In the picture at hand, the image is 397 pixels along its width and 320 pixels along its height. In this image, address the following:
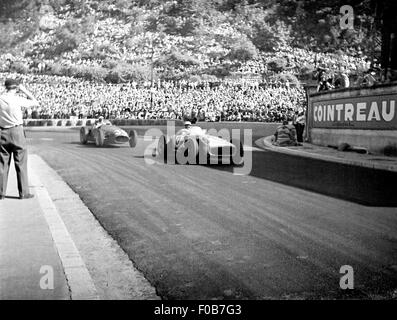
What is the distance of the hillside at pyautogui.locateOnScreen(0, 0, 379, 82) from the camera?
82.3 metres

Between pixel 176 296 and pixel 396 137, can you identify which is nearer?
pixel 176 296

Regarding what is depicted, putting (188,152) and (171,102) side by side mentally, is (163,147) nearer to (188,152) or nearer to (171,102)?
(188,152)

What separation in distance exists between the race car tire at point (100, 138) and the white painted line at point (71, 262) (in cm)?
1003

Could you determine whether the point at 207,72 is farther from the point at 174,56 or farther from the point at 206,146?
the point at 206,146

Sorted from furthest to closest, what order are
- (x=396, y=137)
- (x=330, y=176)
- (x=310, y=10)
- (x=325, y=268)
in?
(x=310, y=10)
(x=396, y=137)
(x=330, y=176)
(x=325, y=268)

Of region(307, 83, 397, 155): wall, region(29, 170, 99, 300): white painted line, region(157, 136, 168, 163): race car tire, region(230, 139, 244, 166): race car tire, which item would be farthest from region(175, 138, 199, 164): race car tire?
region(307, 83, 397, 155): wall

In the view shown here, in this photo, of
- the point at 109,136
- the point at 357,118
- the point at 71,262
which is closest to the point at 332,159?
the point at 357,118

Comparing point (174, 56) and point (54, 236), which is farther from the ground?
point (174, 56)

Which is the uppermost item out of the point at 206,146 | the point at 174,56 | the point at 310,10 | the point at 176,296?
the point at 174,56

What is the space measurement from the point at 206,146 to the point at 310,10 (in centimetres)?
1753

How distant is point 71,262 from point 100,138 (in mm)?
12209

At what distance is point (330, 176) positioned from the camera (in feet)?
29.3

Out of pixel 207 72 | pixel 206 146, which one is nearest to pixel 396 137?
pixel 206 146

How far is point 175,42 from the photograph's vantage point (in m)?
101
